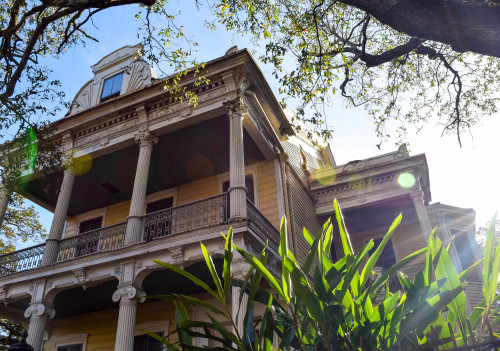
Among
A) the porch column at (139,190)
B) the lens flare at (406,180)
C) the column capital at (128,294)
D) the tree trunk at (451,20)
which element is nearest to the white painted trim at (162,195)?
the porch column at (139,190)

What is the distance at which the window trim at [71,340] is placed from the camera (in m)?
12.1

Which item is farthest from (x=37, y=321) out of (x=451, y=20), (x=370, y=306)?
(x=451, y=20)


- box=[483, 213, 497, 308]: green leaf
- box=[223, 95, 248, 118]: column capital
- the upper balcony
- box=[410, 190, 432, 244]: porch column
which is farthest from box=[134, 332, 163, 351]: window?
box=[483, 213, 497, 308]: green leaf

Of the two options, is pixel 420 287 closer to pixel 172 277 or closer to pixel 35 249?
pixel 172 277

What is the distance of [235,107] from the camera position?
1007 cm

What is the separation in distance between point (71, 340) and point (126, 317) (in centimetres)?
524

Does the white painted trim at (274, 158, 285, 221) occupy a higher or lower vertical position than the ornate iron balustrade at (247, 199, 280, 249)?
higher

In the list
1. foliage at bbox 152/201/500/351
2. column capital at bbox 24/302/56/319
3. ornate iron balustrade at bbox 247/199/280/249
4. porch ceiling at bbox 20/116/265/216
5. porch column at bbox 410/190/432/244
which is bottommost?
foliage at bbox 152/201/500/351

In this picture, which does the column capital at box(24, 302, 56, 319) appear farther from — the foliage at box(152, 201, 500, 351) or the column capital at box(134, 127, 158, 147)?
the foliage at box(152, 201, 500, 351)

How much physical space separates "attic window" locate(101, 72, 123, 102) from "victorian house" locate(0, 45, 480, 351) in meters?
0.05

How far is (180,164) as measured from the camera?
12.7 meters

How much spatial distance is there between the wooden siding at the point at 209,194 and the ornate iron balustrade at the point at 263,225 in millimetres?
890

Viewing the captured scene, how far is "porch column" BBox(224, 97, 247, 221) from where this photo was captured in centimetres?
855

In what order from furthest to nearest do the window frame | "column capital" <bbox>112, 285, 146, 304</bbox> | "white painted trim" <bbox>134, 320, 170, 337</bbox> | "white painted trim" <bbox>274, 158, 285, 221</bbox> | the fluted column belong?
the window frame → "white painted trim" <bbox>274, 158, 285, 221</bbox> → "white painted trim" <bbox>134, 320, 170, 337</bbox> → the fluted column → "column capital" <bbox>112, 285, 146, 304</bbox>
